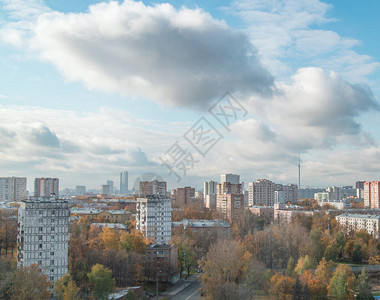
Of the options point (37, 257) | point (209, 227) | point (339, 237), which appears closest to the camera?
point (37, 257)

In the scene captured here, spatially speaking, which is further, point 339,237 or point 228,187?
point 228,187

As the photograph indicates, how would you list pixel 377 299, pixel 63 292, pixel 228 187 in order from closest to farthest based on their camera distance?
pixel 63 292, pixel 377 299, pixel 228 187

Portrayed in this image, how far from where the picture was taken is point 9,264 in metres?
34.0

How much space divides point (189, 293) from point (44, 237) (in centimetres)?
1386

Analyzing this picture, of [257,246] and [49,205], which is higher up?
[49,205]

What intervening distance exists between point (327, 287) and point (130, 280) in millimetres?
17675

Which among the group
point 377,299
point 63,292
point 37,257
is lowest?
point 377,299

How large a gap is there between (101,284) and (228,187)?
87196 mm

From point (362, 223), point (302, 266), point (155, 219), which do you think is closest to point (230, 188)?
point (362, 223)

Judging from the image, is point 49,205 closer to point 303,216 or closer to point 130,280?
point 130,280

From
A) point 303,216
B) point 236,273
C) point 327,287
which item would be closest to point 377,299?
point 327,287

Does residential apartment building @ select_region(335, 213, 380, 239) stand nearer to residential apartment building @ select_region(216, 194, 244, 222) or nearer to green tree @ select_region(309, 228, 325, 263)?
green tree @ select_region(309, 228, 325, 263)

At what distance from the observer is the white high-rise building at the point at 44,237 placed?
3081 centimetres

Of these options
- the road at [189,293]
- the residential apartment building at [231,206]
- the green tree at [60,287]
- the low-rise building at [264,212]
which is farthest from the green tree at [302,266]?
the low-rise building at [264,212]
